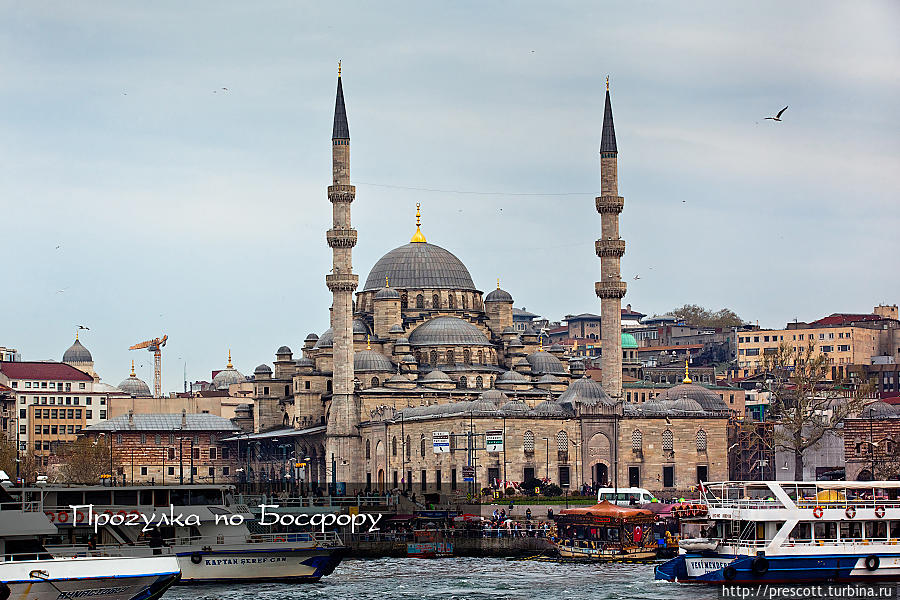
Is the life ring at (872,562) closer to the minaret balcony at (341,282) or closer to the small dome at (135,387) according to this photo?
the minaret balcony at (341,282)

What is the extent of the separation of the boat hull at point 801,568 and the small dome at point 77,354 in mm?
119900

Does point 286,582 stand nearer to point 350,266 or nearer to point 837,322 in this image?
point 350,266

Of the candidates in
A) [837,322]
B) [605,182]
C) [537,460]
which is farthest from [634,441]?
[837,322]

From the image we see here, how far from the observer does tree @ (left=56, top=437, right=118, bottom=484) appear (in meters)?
91.8

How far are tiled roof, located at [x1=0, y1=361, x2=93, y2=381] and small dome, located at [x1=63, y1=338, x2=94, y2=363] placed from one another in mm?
36517

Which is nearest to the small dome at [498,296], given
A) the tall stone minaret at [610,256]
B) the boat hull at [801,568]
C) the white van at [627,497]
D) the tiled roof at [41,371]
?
the tall stone minaret at [610,256]

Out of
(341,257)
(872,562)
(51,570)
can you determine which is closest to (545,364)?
(341,257)

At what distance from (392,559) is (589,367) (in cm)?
7476

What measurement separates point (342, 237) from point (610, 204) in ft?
48.5

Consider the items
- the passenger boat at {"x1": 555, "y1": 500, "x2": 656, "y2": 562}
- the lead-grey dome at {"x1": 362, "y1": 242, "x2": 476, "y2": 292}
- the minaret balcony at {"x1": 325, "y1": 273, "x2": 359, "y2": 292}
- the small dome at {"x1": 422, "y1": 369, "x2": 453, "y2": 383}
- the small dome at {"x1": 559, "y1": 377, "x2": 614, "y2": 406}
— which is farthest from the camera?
the lead-grey dome at {"x1": 362, "y1": 242, "x2": 476, "y2": 292}

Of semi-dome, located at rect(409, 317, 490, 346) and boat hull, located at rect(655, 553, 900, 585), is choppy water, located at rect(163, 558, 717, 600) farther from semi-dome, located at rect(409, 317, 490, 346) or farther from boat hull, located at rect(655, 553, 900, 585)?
semi-dome, located at rect(409, 317, 490, 346)

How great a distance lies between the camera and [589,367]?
13450 centimetres

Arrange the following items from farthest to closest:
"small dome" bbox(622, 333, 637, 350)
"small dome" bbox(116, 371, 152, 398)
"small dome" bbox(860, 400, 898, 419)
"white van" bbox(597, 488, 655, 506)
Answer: "small dome" bbox(116, 371, 152, 398) < "small dome" bbox(622, 333, 637, 350) < "small dome" bbox(860, 400, 898, 419) < "white van" bbox(597, 488, 655, 506)

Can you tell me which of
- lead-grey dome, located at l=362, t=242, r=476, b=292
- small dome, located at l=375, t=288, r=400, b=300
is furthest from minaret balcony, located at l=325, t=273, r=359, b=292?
lead-grey dome, located at l=362, t=242, r=476, b=292
